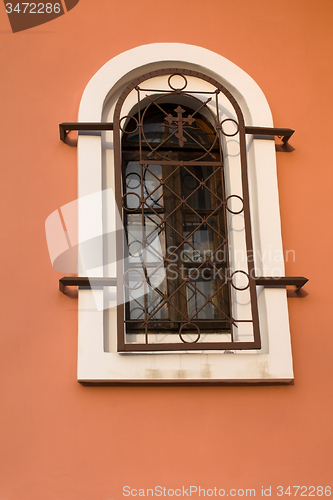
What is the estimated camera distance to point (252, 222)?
3238 mm

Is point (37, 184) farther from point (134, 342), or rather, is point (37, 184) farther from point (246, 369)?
point (246, 369)

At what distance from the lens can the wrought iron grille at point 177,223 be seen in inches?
119

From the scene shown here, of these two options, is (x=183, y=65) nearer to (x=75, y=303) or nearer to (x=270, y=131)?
(x=270, y=131)

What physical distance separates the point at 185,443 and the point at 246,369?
463mm

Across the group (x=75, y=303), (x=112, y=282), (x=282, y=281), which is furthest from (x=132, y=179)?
(x=282, y=281)

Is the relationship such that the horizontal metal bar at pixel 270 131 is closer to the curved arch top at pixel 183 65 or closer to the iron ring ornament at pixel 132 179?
the curved arch top at pixel 183 65

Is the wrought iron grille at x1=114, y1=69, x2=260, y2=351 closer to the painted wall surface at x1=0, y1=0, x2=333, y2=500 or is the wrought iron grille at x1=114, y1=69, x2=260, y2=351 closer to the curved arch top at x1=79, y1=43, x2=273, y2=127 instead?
the curved arch top at x1=79, y1=43, x2=273, y2=127

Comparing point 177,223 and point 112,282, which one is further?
point 177,223

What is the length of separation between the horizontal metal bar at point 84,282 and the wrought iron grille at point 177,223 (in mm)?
58

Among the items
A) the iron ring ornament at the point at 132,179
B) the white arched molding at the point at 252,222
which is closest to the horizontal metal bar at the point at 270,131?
the white arched molding at the point at 252,222

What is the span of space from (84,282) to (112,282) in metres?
0.15

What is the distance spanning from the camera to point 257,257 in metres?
3.12

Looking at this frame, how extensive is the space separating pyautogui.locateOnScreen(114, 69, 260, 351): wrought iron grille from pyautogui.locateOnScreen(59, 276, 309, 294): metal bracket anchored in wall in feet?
0.19

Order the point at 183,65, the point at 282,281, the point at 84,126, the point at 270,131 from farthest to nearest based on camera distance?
the point at 183,65, the point at 270,131, the point at 84,126, the point at 282,281
